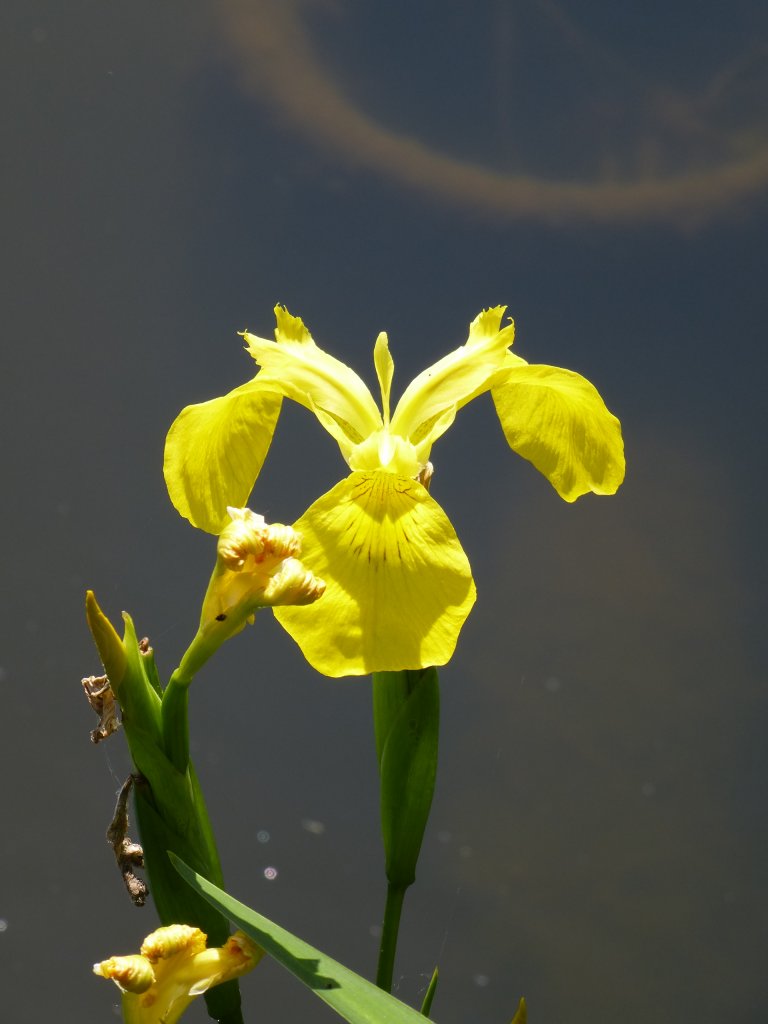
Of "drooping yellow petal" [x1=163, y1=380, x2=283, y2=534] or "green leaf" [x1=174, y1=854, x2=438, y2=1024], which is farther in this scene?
"drooping yellow petal" [x1=163, y1=380, x2=283, y2=534]

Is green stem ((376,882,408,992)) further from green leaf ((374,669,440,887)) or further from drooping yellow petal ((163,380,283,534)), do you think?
drooping yellow petal ((163,380,283,534))

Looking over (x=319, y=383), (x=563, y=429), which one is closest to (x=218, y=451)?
(x=319, y=383)

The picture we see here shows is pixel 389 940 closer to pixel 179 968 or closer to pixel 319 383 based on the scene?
pixel 179 968

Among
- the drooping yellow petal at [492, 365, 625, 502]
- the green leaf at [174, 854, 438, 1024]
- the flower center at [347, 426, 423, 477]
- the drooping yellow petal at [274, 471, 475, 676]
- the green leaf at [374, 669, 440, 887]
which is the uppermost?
the drooping yellow petal at [492, 365, 625, 502]

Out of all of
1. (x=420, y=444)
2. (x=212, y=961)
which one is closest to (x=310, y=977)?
(x=212, y=961)

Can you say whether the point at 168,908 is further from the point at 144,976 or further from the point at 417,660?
the point at 417,660

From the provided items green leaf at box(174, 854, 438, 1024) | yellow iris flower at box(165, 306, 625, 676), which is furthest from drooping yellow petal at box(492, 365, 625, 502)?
green leaf at box(174, 854, 438, 1024)

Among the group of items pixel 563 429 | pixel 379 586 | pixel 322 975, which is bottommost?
pixel 322 975
